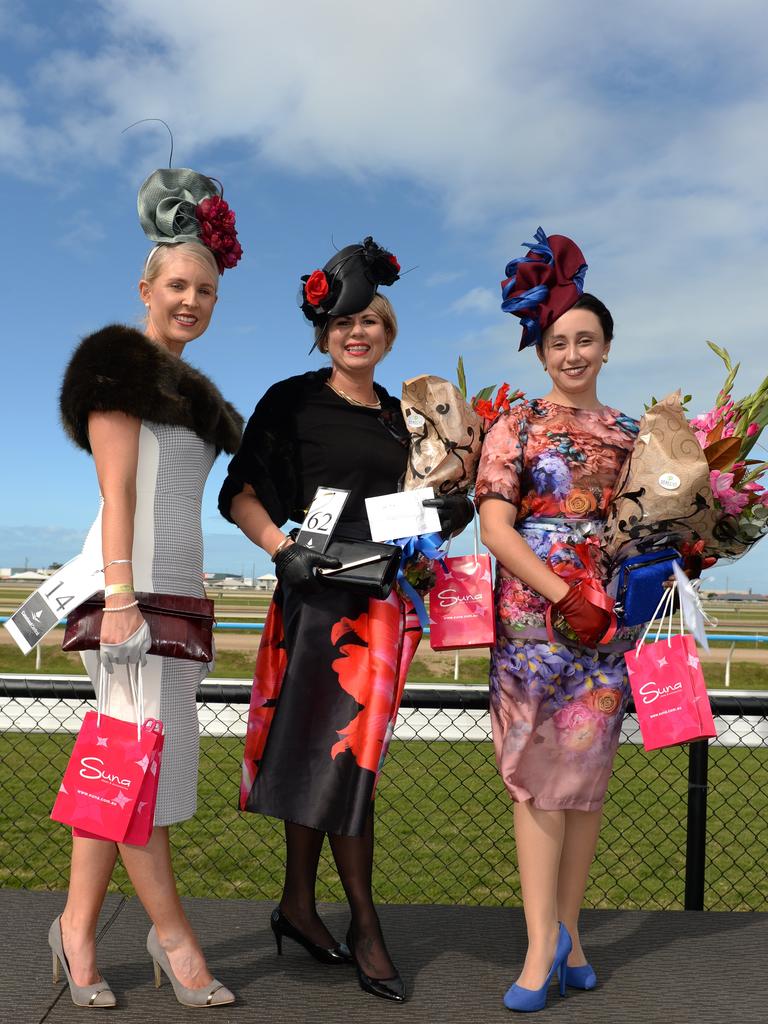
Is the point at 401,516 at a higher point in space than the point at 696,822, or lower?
higher

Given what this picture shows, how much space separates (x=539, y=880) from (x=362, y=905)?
46 cm

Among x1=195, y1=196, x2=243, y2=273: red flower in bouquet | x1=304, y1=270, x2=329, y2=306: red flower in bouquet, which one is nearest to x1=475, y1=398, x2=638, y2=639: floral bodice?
x1=304, y1=270, x2=329, y2=306: red flower in bouquet

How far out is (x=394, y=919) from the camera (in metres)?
2.85

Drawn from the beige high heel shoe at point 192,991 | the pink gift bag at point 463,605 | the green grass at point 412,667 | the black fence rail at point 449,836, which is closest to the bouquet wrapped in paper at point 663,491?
the pink gift bag at point 463,605

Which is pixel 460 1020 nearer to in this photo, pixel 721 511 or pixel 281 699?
pixel 281 699

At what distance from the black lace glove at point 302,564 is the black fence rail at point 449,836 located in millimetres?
859

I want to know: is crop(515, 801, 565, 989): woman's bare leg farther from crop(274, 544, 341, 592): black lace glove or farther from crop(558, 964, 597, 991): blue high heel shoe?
crop(274, 544, 341, 592): black lace glove

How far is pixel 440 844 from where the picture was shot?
4.80m

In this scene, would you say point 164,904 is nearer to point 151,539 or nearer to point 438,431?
point 151,539

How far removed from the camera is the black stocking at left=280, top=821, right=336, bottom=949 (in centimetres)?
244

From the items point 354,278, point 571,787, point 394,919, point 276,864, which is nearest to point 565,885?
point 571,787

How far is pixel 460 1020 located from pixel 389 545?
1164 millimetres

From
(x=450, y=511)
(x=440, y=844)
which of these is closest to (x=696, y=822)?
(x=450, y=511)

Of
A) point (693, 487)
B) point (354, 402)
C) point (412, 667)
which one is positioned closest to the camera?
point (693, 487)
